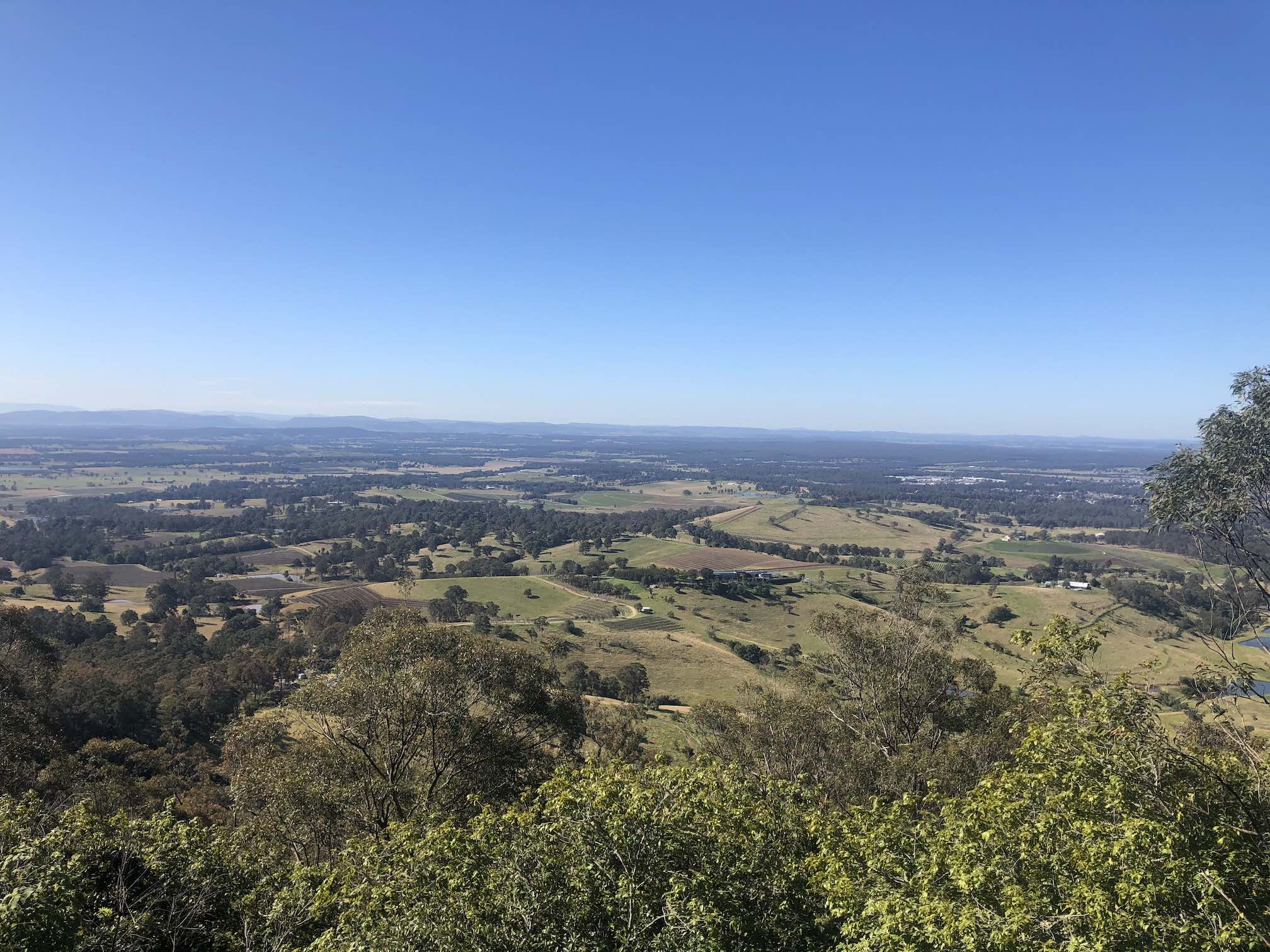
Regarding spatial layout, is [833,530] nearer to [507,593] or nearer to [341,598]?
[507,593]

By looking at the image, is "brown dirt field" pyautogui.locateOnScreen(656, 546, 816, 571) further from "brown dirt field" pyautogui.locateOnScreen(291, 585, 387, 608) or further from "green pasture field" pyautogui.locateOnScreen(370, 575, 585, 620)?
"brown dirt field" pyautogui.locateOnScreen(291, 585, 387, 608)

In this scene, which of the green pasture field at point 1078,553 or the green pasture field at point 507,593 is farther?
the green pasture field at point 1078,553

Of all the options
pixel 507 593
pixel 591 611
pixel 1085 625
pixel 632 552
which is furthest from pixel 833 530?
pixel 507 593

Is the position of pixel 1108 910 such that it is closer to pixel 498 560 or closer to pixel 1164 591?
pixel 1164 591

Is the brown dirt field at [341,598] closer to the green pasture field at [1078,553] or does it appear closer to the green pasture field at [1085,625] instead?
the green pasture field at [1085,625]

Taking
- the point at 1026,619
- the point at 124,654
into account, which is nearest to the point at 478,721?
the point at 124,654

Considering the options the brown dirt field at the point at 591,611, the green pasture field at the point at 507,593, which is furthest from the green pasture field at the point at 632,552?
the brown dirt field at the point at 591,611

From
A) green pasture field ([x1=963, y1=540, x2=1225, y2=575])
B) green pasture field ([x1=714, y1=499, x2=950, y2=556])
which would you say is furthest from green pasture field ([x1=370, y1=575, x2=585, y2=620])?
green pasture field ([x1=963, y1=540, x2=1225, y2=575])

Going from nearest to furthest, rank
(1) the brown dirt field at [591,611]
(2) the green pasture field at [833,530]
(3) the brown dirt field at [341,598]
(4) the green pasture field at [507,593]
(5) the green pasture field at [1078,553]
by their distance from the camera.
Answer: (3) the brown dirt field at [341,598]
(1) the brown dirt field at [591,611]
(4) the green pasture field at [507,593]
(5) the green pasture field at [1078,553]
(2) the green pasture field at [833,530]
